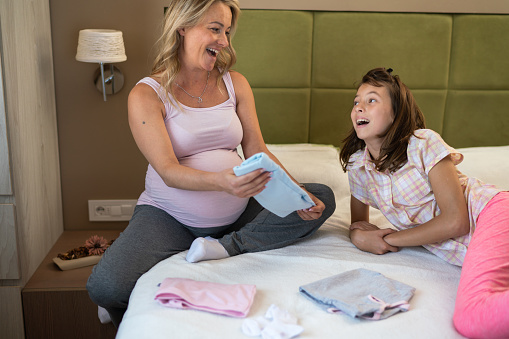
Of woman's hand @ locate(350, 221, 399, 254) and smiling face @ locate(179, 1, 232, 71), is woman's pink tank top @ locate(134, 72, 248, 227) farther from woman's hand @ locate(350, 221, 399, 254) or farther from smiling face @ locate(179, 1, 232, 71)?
woman's hand @ locate(350, 221, 399, 254)

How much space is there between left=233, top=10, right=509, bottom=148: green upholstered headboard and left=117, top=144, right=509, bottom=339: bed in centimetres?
68

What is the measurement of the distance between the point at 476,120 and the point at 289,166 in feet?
3.81

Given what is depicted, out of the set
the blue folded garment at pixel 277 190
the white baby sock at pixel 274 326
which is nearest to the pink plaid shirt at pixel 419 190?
the blue folded garment at pixel 277 190

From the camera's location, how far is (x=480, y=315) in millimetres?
1344

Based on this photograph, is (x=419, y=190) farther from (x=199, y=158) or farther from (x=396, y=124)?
(x=199, y=158)

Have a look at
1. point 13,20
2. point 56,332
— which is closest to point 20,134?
point 13,20

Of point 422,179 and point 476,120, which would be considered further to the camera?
point 476,120

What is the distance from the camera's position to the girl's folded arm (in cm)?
176

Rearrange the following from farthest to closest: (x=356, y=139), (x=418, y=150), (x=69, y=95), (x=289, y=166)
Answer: (x=69, y=95), (x=289, y=166), (x=356, y=139), (x=418, y=150)

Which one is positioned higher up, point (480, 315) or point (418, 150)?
point (418, 150)

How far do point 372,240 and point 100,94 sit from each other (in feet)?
5.14

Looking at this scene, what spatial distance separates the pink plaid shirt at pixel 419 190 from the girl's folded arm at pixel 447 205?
0.03 meters

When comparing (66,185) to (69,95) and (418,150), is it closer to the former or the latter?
(69,95)

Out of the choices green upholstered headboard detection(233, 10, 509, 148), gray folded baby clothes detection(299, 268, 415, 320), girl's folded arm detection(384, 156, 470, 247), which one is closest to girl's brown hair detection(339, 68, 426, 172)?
girl's folded arm detection(384, 156, 470, 247)
